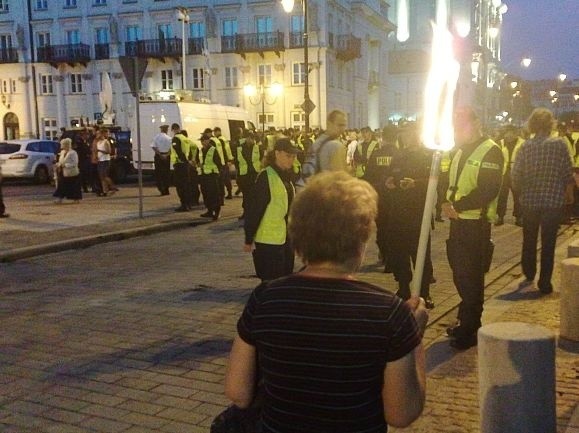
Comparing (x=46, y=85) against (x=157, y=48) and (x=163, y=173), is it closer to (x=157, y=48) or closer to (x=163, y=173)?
(x=157, y=48)

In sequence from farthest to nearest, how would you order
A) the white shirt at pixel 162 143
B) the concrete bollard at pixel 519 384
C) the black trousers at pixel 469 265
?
the white shirt at pixel 162 143 < the black trousers at pixel 469 265 < the concrete bollard at pixel 519 384

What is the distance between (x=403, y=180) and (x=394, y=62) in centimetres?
7667

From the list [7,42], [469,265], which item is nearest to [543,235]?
[469,265]

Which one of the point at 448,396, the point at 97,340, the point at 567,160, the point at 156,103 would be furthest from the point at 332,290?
the point at 156,103

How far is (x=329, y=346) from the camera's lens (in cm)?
214

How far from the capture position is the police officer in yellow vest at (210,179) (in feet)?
49.5

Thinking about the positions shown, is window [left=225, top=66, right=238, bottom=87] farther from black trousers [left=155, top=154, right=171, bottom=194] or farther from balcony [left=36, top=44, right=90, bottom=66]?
black trousers [left=155, top=154, right=171, bottom=194]

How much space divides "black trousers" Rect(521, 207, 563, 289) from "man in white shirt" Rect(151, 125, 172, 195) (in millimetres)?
12856

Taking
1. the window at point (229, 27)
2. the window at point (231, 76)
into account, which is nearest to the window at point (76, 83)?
the window at point (231, 76)

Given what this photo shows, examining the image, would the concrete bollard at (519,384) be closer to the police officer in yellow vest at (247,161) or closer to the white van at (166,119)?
the police officer in yellow vest at (247,161)

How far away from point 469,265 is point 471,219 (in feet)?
1.23

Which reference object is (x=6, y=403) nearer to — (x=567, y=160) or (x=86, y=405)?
(x=86, y=405)

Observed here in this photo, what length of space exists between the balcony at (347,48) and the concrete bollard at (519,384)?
48.1 meters

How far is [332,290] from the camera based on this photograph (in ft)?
7.11
